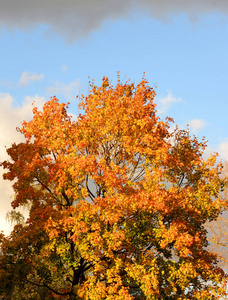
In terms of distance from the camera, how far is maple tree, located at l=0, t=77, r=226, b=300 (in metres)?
19.0

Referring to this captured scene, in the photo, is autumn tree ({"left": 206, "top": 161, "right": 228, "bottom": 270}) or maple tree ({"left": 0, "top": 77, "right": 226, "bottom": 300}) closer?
maple tree ({"left": 0, "top": 77, "right": 226, "bottom": 300})

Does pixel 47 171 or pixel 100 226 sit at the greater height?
pixel 47 171

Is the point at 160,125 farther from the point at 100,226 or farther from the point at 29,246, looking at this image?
the point at 29,246

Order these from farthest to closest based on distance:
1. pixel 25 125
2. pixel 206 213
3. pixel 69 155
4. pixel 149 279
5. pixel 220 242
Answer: pixel 220 242 → pixel 25 125 → pixel 206 213 → pixel 69 155 → pixel 149 279

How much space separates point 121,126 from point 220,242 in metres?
20.6

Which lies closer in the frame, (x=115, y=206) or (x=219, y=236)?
(x=115, y=206)

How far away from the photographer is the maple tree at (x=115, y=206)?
19.0 m

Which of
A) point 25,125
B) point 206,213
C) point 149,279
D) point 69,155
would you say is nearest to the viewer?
point 149,279

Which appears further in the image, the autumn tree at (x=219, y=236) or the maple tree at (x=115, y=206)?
the autumn tree at (x=219, y=236)

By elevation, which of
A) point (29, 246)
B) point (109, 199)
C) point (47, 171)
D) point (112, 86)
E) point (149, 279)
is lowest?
point (149, 279)

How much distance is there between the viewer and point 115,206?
19.0 meters

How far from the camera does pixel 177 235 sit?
18906 mm

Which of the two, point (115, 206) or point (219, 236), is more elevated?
point (219, 236)

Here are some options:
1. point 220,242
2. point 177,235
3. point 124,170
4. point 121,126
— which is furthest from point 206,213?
point 220,242
